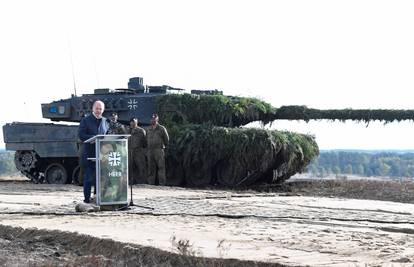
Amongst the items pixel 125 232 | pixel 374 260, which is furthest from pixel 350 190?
pixel 374 260

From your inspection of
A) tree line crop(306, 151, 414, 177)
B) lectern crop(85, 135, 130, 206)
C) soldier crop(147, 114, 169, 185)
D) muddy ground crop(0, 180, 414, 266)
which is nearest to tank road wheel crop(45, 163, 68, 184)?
soldier crop(147, 114, 169, 185)

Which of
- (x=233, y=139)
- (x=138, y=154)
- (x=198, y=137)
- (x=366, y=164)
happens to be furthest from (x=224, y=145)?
(x=366, y=164)

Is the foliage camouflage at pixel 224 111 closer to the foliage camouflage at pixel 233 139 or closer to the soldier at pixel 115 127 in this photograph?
the foliage camouflage at pixel 233 139

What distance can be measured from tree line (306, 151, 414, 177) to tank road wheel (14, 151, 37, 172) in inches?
399

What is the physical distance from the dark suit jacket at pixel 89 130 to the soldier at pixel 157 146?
701cm

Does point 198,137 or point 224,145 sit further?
point 198,137

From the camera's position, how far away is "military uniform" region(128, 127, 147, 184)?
20625mm

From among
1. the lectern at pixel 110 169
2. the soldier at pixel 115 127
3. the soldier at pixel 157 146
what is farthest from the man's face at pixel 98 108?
the soldier at pixel 115 127

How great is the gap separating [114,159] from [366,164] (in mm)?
22504

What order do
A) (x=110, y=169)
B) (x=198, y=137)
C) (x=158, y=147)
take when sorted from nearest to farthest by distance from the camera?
1. (x=110, y=169)
2. (x=158, y=147)
3. (x=198, y=137)

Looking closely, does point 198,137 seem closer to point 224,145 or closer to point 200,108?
point 224,145

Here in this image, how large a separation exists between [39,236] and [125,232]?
97 cm

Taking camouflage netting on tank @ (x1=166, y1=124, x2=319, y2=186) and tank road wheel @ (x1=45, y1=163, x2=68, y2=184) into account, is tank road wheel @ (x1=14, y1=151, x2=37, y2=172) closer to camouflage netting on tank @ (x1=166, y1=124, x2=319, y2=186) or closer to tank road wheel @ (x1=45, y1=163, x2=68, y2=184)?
tank road wheel @ (x1=45, y1=163, x2=68, y2=184)

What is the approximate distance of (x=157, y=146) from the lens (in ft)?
66.4
